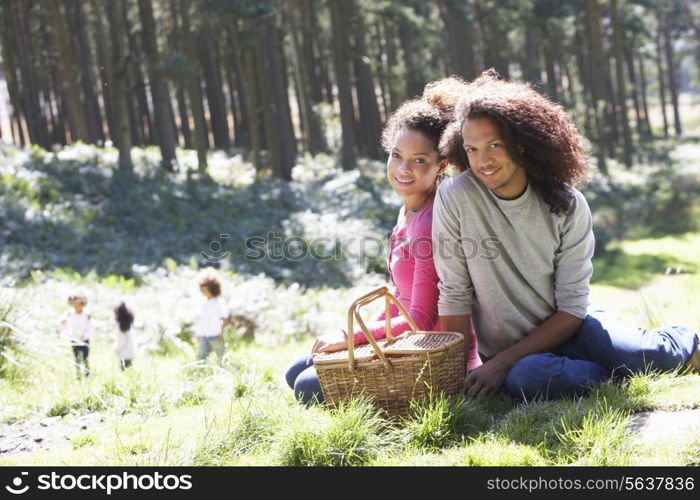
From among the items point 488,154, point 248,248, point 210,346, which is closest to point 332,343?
point 488,154

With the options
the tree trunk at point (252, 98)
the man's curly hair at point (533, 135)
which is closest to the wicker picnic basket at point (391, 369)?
the man's curly hair at point (533, 135)

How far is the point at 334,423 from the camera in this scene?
3633mm

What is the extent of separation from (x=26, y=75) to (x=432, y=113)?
84.6ft

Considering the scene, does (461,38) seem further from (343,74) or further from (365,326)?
(365,326)

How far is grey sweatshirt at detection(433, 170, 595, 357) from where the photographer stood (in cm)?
432

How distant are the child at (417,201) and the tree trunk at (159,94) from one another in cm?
1750

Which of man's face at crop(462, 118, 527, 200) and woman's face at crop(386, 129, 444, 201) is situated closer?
man's face at crop(462, 118, 527, 200)

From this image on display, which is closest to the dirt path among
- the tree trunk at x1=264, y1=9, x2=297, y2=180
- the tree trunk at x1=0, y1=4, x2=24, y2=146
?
the tree trunk at x1=264, y1=9, x2=297, y2=180

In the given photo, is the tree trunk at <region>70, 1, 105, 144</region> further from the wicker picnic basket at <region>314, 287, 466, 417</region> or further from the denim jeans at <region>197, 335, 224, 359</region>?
the wicker picnic basket at <region>314, 287, 466, 417</region>

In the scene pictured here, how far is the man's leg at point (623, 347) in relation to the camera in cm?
436

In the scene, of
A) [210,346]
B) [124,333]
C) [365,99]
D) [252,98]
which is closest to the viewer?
[210,346]

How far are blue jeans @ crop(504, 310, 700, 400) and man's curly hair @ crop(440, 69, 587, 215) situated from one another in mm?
738

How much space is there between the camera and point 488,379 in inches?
169

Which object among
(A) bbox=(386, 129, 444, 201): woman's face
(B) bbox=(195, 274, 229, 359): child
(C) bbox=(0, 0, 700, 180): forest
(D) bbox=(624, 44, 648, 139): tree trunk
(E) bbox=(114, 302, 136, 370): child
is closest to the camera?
(A) bbox=(386, 129, 444, 201): woman's face
